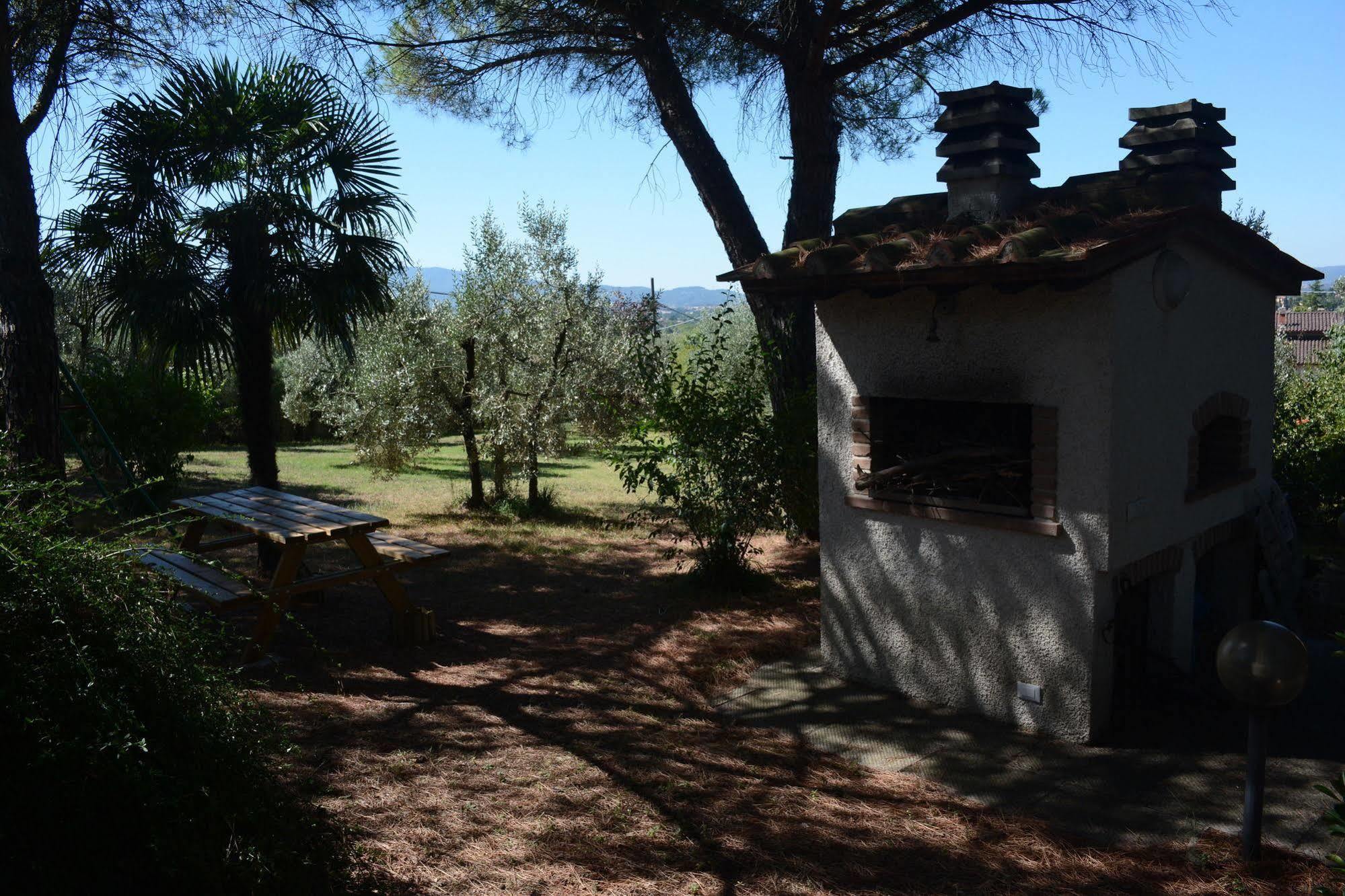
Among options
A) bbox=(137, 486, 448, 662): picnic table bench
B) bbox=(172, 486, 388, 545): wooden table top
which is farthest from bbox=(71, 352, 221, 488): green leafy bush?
bbox=(137, 486, 448, 662): picnic table bench

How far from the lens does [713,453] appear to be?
28.2ft

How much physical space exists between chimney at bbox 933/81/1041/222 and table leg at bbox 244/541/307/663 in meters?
4.81

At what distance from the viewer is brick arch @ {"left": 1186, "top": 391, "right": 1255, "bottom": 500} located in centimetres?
609

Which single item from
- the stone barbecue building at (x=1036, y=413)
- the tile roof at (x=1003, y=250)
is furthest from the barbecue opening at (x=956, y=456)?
the tile roof at (x=1003, y=250)

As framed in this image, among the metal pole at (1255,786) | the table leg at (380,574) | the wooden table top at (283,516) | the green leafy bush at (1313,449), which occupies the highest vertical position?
the green leafy bush at (1313,449)

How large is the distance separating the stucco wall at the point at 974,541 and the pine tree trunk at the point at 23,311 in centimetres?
596

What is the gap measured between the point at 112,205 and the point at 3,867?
6.92 m

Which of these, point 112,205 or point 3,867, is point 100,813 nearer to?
point 3,867

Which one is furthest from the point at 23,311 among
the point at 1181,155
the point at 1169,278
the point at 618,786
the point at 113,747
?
the point at 1181,155

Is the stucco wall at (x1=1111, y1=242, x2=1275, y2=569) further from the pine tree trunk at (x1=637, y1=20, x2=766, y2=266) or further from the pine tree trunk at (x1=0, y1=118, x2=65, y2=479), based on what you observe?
the pine tree trunk at (x1=0, y1=118, x2=65, y2=479)

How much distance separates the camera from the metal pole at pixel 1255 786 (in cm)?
397

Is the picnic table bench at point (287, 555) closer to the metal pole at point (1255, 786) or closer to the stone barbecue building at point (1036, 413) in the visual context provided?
the stone barbecue building at point (1036, 413)

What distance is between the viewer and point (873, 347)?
596 cm

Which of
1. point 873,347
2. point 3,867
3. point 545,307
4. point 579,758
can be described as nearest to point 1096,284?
point 873,347
